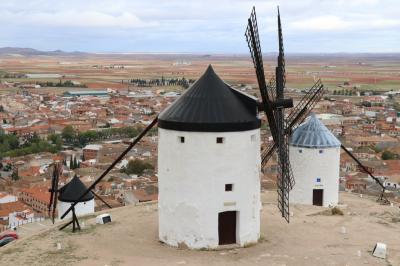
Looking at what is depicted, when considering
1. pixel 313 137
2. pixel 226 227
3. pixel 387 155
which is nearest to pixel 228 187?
pixel 226 227

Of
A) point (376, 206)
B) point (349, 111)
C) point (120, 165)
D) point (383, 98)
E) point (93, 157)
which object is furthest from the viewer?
point (383, 98)

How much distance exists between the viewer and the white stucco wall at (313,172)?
98.0 ft

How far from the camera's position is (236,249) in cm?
2169

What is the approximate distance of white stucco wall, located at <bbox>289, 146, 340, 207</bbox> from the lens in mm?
29859

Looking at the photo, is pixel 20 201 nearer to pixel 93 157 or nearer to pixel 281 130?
pixel 93 157

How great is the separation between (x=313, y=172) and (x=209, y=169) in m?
10.5

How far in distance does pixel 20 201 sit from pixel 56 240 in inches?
1563

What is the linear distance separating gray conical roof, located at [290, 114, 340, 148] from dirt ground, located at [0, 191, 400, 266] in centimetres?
374

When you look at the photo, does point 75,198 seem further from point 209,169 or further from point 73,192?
point 209,169

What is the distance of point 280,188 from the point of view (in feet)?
74.3

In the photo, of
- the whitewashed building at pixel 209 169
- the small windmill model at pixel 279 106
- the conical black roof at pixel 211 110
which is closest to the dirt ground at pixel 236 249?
the whitewashed building at pixel 209 169

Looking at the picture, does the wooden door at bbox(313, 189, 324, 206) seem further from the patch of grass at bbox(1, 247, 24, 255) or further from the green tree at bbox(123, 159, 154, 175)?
the green tree at bbox(123, 159, 154, 175)

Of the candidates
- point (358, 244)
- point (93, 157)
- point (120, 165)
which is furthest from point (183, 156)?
point (93, 157)

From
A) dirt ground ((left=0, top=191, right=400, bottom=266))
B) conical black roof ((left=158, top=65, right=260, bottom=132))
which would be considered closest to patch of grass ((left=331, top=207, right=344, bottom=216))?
dirt ground ((left=0, top=191, right=400, bottom=266))
